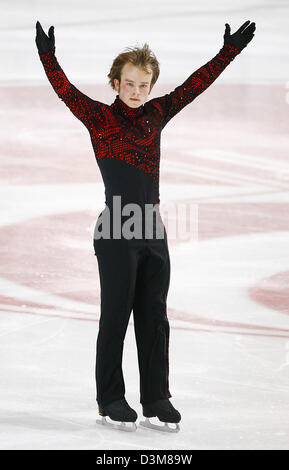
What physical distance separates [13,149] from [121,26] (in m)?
2.51

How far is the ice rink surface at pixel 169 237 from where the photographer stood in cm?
445

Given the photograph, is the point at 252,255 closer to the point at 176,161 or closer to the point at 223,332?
the point at 223,332

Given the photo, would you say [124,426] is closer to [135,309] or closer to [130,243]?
[135,309]

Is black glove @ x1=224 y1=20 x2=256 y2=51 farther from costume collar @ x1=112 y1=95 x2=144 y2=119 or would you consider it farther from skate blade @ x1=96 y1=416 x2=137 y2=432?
skate blade @ x1=96 y1=416 x2=137 y2=432

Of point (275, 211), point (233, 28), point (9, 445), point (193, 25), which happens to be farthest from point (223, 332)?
point (193, 25)

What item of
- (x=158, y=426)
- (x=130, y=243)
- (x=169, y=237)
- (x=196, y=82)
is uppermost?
(x=196, y=82)

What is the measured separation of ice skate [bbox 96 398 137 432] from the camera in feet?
13.4

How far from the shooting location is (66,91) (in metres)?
4.06

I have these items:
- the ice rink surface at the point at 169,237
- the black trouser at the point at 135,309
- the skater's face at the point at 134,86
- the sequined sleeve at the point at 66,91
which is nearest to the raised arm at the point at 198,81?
the skater's face at the point at 134,86

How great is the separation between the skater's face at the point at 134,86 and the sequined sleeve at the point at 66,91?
4.8 inches

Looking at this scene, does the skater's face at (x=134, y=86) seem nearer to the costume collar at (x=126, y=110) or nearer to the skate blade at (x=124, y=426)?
the costume collar at (x=126, y=110)

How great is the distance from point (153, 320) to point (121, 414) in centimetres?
37

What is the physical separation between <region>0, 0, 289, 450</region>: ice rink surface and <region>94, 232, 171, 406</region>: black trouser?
0.19 metres

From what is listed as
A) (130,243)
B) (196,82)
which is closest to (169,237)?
(196,82)
